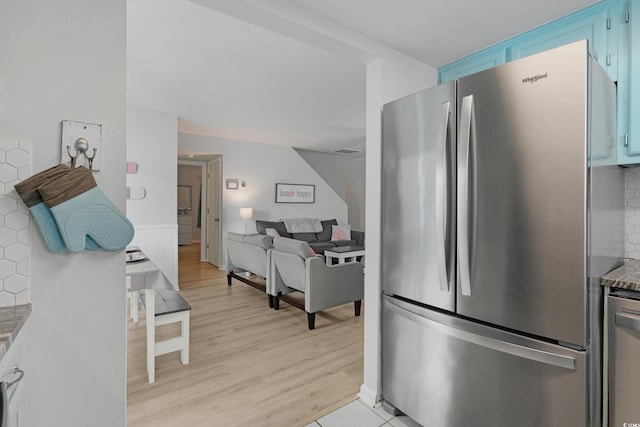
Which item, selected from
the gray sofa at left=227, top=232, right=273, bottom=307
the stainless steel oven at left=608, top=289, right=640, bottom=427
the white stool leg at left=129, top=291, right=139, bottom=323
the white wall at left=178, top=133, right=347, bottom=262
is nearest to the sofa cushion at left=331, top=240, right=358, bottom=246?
the white wall at left=178, top=133, right=347, bottom=262

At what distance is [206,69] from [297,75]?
0.87 meters

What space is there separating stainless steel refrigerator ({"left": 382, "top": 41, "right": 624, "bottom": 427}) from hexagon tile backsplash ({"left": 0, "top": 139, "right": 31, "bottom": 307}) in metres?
1.61

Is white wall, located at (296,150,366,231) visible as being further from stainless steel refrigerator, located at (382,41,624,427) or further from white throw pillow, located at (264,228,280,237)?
stainless steel refrigerator, located at (382,41,624,427)

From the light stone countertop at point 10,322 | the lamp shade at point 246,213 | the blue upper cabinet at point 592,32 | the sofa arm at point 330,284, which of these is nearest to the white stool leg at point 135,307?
the sofa arm at point 330,284

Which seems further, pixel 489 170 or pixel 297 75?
pixel 297 75

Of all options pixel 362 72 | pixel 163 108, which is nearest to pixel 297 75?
pixel 362 72

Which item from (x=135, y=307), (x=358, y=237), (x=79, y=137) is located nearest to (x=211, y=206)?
(x=358, y=237)

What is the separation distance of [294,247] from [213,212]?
12.7 ft

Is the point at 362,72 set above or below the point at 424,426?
above

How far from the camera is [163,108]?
4.25 m

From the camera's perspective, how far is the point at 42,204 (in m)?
1.00

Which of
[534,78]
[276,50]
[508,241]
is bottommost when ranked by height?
[508,241]

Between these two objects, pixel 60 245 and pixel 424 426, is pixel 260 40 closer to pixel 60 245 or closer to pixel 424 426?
pixel 60 245

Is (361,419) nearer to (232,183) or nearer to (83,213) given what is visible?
(83,213)
